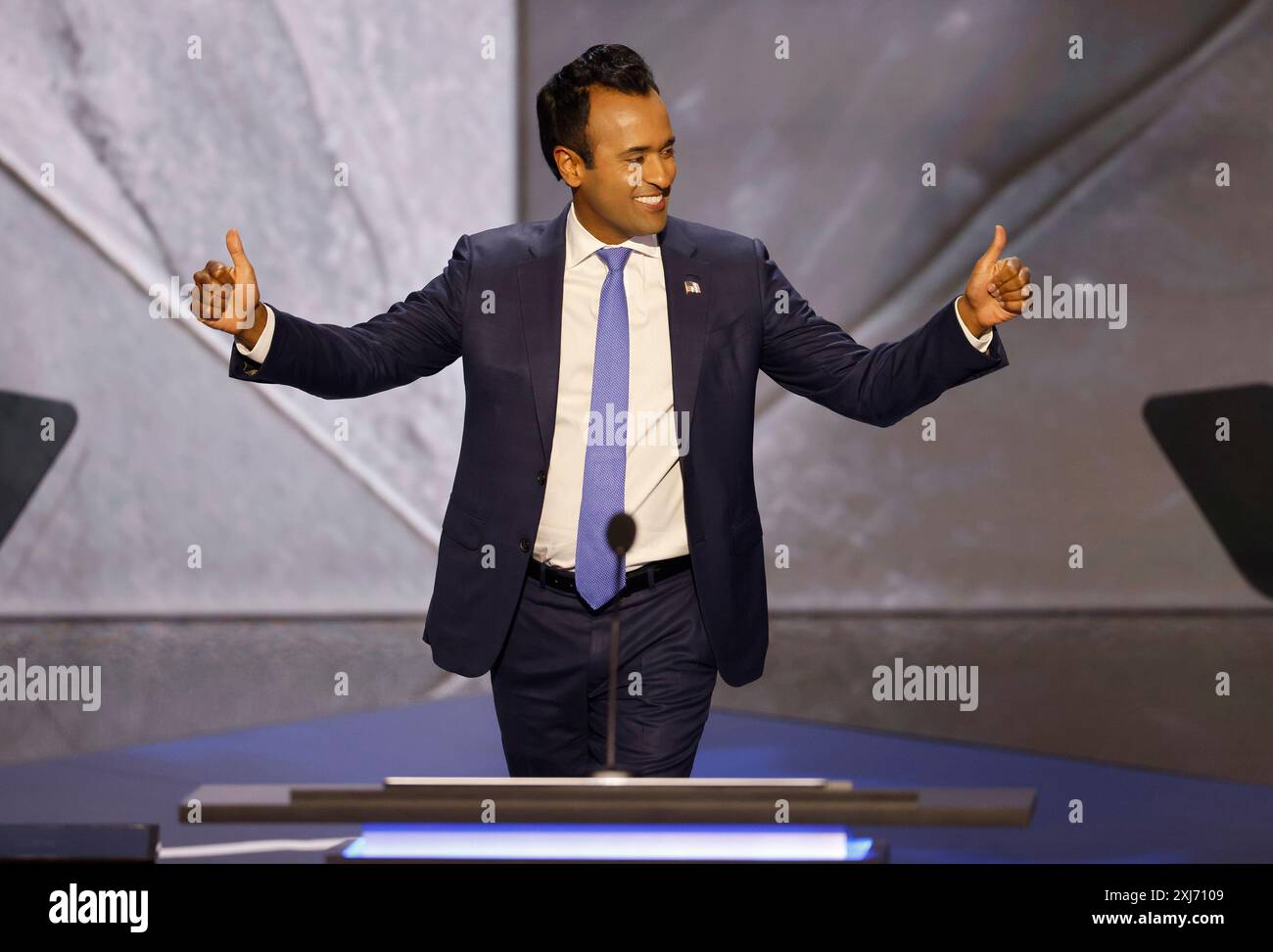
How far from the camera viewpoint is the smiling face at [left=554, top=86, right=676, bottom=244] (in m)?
2.53

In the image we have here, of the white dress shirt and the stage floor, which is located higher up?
the white dress shirt

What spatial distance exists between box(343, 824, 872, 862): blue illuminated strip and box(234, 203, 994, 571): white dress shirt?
41.5 inches

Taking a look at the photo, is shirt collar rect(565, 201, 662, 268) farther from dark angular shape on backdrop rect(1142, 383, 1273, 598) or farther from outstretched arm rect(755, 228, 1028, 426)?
dark angular shape on backdrop rect(1142, 383, 1273, 598)

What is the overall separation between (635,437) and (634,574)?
0.73 ft

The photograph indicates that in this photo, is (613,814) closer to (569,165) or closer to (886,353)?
(886,353)

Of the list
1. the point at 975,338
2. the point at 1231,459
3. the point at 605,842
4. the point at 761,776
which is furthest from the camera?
the point at 1231,459

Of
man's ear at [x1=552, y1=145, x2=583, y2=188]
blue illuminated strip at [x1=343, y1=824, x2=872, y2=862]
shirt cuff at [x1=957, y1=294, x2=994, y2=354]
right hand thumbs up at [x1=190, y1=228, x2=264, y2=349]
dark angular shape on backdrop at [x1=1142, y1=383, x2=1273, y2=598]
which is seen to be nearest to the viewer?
blue illuminated strip at [x1=343, y1=824, x2=872, y2=862]

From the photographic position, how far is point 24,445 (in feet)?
16.7

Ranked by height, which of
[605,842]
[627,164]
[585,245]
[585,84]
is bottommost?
[605,842]

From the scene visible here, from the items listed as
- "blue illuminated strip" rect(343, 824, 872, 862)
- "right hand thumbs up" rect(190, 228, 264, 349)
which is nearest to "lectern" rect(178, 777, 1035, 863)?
"blue illuminated strip" rect(343, 824, 872, 862)

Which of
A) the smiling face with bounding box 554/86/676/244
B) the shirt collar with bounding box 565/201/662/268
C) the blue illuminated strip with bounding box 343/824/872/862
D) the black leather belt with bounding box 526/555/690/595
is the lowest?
the blue illuminated strip with bounding box 343/824/872/862

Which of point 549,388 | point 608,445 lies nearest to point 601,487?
point 608,445

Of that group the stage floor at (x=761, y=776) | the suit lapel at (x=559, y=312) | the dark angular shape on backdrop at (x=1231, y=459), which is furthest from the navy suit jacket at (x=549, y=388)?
the dark angular shape on backdrop at (x=1231, y=459)

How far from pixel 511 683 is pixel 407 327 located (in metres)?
0.63
